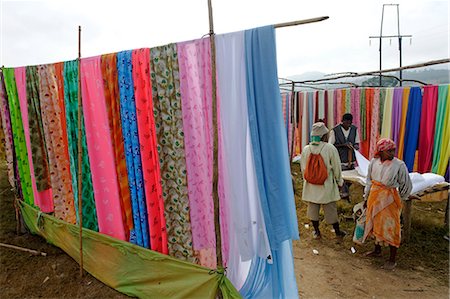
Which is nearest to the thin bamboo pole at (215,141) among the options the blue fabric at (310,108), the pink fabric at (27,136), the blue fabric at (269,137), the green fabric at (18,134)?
the blue fabric at (269,137)

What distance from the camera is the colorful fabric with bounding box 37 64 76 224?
3.63 metres

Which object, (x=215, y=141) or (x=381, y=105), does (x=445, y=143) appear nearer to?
(x=381, y=105)

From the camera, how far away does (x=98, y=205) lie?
3.30 m

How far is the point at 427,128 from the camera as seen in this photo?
552 cm

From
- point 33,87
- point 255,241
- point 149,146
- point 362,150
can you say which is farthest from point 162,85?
point 362,150

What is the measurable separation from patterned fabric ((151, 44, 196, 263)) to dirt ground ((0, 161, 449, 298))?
1059 mm

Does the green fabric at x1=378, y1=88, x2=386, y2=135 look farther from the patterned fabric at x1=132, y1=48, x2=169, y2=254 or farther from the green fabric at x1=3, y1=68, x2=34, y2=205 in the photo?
the green fabric at x1=3, y1=68, x2=34, y2=205

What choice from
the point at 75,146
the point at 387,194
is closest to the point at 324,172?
the point at 387,194

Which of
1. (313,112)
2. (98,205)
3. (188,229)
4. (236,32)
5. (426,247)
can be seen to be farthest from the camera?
(313,112)

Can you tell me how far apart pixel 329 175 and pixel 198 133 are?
2410 mm

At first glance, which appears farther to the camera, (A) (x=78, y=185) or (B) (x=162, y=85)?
(A) (x=78, y=185)

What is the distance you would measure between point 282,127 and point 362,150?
5.45 m

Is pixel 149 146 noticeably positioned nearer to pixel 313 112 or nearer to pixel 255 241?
pixel 255 241

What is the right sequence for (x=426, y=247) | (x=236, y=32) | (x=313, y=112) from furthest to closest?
(x=313, y=112) < (x=426, y=247) < (x=236, y=32)
